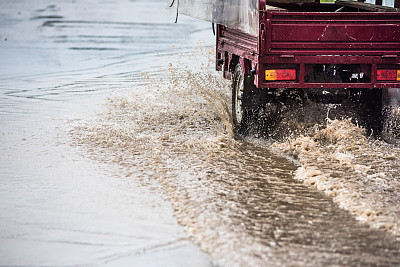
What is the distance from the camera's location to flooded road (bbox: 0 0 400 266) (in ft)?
16.2

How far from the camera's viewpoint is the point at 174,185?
21.7 feet

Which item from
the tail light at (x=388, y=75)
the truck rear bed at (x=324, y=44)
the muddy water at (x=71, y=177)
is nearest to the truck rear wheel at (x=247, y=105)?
the truck rear bed at (x=324, y=44)

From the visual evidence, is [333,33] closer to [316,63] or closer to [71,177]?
[316,63]

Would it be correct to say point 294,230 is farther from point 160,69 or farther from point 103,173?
point 160,69

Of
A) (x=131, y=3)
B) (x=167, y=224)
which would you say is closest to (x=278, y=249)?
(x=167, y=224)

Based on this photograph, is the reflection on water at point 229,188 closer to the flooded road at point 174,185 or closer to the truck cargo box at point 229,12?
the flooded road at point 174,185

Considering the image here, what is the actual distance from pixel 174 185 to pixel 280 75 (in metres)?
2.38

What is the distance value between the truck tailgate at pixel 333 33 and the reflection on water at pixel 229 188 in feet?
3.71

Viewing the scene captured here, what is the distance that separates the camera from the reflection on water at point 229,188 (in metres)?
4.87

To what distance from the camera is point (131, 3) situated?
33.3m

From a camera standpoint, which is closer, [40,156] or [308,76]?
[40,156]

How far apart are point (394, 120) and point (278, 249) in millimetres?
4707

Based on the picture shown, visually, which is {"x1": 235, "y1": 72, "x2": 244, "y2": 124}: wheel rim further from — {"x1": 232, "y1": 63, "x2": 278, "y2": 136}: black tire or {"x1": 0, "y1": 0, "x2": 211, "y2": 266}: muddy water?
{"x1": 0, "y1": 0, "x2": 211, "y2": 266}: muddy water

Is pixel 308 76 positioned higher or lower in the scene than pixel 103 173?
higher
